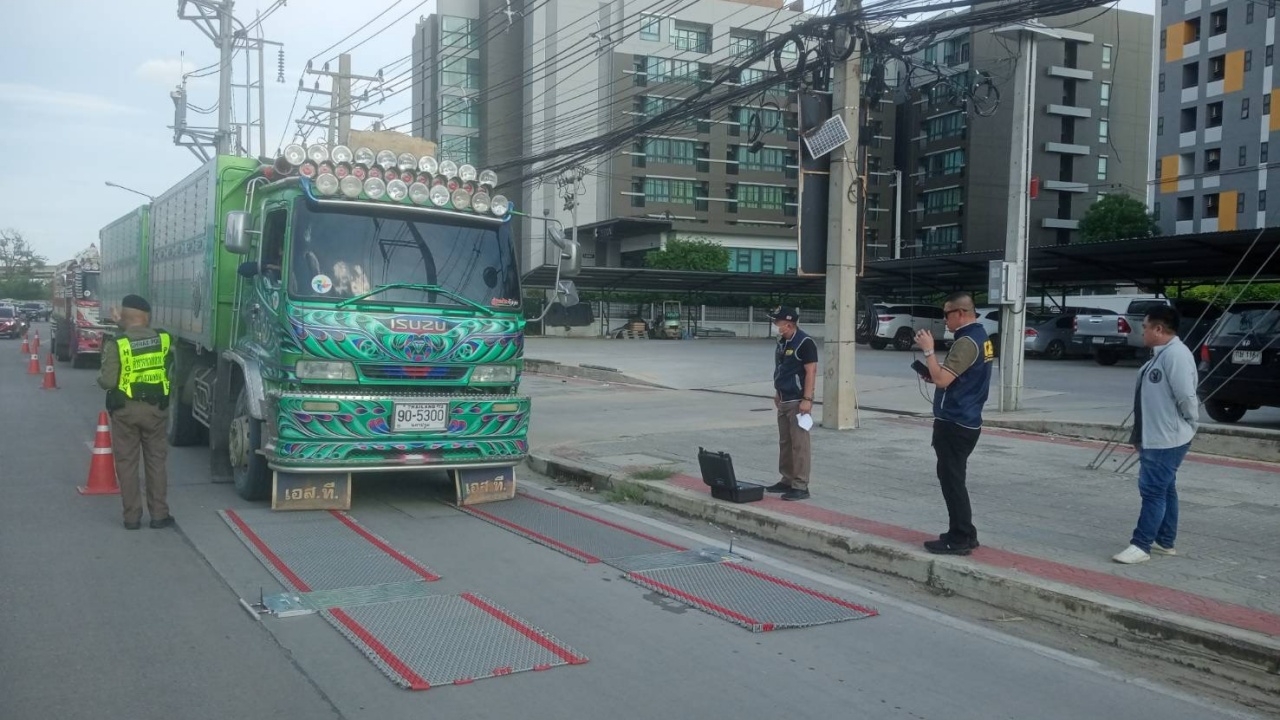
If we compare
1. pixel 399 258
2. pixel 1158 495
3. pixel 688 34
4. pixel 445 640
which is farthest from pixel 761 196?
pixel 445 640

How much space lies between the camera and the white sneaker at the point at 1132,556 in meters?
7.12

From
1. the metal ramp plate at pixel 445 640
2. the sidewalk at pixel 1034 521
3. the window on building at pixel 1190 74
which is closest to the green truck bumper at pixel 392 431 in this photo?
the sidewalk at pixel 1034 521

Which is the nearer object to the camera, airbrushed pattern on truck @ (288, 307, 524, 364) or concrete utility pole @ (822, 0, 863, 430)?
airbrushed pattern on truck @ (288, 307, 524, 364)

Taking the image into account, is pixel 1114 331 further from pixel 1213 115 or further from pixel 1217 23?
pixel 1217 23

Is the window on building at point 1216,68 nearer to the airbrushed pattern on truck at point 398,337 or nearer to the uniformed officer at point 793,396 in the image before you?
the uniformed officer at point 793,396

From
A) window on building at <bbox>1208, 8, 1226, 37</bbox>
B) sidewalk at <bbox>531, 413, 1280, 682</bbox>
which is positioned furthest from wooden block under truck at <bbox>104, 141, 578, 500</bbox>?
window on building at <bbox>1208, 8, 1226, 37</bbox>

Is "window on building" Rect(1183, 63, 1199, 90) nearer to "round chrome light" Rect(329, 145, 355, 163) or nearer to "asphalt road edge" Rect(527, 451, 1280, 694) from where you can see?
"asphalt road edge" Rect(527, 451, 1280, 694)

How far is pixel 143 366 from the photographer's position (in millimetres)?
Answer: 8281

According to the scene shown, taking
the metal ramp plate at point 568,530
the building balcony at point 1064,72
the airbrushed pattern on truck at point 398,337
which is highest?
the building balcony at point 1064,72

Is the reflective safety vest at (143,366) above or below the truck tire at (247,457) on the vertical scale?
above

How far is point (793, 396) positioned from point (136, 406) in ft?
17.9

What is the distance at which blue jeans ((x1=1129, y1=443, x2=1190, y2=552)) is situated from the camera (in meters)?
6.93

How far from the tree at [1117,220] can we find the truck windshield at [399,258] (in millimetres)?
54857

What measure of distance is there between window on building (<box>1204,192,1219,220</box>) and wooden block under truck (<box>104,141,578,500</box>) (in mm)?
63350
